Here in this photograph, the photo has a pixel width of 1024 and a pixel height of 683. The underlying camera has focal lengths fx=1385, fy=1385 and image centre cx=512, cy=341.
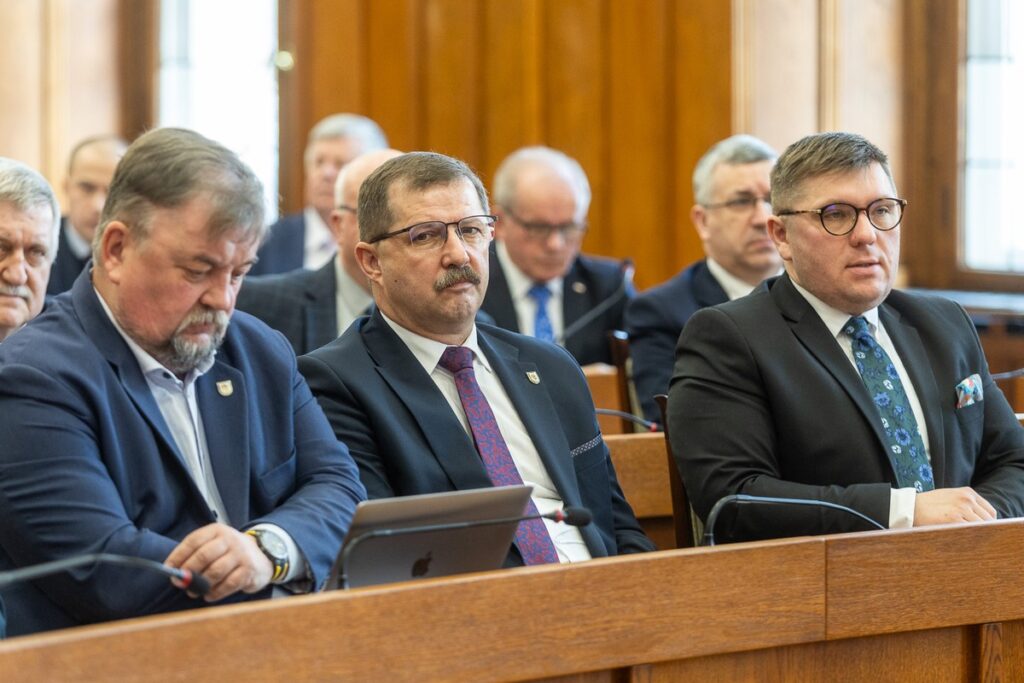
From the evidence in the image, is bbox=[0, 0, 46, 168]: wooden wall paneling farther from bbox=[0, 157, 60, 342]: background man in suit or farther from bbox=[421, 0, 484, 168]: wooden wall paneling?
bbox=[0, 157, 60, 342]: background man in suit

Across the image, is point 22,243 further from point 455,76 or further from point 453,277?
point 455,76

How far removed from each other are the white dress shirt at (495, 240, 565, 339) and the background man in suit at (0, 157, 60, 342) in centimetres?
228

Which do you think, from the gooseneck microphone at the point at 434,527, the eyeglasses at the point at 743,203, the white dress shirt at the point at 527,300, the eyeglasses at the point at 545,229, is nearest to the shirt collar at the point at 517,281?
the white dress shirt at the point at 527,300

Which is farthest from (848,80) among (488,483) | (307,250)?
(488,483)

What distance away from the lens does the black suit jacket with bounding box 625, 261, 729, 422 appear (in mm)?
4258

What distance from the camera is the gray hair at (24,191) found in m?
2.99

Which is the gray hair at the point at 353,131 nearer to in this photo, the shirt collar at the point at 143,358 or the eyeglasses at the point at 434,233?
the eyeglasses at the point at 434,233

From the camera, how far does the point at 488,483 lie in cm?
265

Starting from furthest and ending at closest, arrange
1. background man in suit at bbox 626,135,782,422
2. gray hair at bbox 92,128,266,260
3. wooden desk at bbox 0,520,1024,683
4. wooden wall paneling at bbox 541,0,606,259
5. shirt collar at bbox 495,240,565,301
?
wooden wall paneling at bbox 541,0,606,259 → shirt collar at bbox 495,240,565,301 → background man in suit at bbox 626,135,782,422 → gray hair at bbox 92,128,266,260 → wooden desk at bbox 0,520,1024,683

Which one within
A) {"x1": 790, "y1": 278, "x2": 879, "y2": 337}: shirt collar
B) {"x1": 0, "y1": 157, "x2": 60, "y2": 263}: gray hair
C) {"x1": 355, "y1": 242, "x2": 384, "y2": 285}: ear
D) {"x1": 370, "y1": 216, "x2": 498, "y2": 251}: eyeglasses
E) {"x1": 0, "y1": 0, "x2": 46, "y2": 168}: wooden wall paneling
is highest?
{"x1": 0, "y1": 0, "x2": 46, "y2": 168}: wooden wall paneling

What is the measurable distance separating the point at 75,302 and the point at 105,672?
86 centimetres

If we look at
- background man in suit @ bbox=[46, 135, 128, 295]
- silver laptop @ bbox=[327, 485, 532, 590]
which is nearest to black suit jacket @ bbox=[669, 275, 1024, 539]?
silver laptop @ bbox=[327, 485, 532, 590]

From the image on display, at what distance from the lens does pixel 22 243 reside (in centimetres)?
301

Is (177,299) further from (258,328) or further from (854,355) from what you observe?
(854,355)
